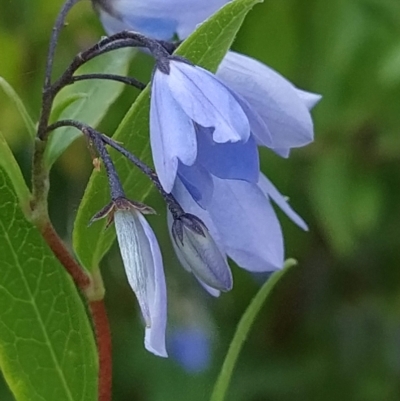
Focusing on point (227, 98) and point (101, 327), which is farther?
point (101, 327)

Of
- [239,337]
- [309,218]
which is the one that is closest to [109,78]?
[239,337]

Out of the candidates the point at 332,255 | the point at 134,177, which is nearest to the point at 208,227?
the point at 134,177

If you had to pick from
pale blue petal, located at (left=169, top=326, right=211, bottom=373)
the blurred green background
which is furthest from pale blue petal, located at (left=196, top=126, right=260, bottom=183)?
pale blue petal, located at (left=169, top=326, right=211, bottom=373)

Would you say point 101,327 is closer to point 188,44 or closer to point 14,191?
point 14,191

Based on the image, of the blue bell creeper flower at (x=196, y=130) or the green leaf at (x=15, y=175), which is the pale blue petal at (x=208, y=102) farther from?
the green leaf at (x=15, y=175)

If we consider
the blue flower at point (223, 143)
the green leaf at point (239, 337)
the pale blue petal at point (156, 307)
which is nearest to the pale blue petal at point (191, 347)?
the green leaf at point (239, 337)

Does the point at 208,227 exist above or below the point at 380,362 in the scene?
above
